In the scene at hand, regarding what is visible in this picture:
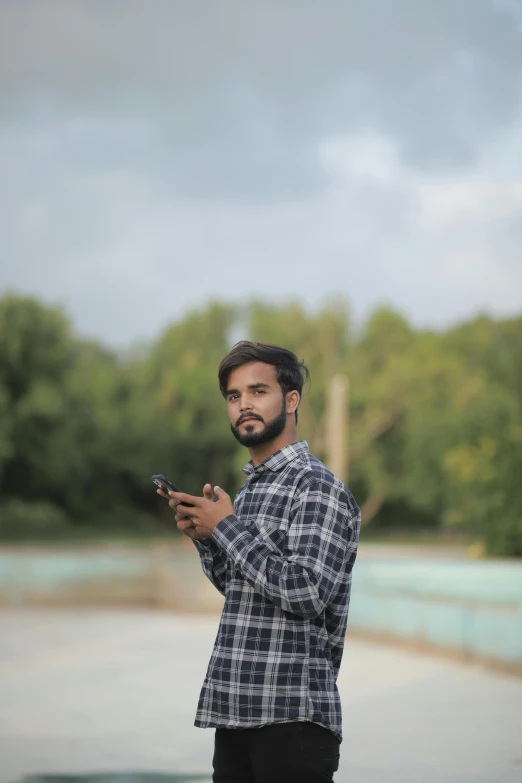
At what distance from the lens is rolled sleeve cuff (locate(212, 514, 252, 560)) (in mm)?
2229

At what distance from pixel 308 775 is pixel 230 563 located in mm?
465

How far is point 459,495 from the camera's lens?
104 feet

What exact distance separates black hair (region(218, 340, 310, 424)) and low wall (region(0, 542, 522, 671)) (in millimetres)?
6649

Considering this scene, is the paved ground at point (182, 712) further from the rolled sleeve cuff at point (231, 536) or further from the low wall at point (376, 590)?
the rolled sleeve cuff at point (231, 536)

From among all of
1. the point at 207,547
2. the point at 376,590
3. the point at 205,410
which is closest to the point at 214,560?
the point at 207,547

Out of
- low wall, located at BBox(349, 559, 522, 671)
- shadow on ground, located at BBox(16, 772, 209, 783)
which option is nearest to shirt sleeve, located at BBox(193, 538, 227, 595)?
shadow on ground, located at BBox(16, 772, 209, 783)

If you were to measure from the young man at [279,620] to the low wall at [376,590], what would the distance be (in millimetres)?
6659

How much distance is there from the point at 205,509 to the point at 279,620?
28 centimetres

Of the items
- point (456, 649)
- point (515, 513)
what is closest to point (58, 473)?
point (515, 513)

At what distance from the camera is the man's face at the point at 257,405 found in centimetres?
244

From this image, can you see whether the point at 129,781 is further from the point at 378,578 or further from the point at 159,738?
Answer: the point at 378,578

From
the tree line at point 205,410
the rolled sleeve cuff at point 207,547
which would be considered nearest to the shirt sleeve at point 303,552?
the rolled sleeve cuff at point 207,547

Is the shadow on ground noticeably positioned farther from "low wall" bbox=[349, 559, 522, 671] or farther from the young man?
"low wall" bbox=[349, 559, 522, 671]

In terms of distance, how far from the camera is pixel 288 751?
7.43ft
